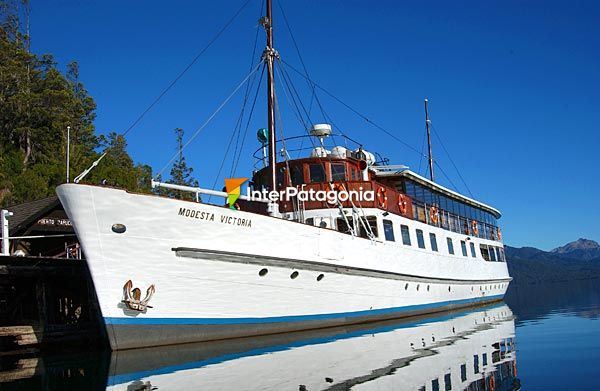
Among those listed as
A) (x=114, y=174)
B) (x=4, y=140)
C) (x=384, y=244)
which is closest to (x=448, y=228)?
(x=384, y=244)

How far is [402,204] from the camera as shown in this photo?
820 inches

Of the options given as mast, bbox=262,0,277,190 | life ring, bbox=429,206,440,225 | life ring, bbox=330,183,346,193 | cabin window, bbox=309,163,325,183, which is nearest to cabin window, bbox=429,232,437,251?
life ring, bbox=429,206,440,225

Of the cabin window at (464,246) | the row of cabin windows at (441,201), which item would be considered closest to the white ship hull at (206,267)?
the row of cabin windows at (441,201)

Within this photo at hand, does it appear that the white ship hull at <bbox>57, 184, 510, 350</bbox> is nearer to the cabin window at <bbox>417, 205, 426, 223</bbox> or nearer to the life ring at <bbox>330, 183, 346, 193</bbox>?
the life ring at <bbox>330, 183, 346, 193</bbox>

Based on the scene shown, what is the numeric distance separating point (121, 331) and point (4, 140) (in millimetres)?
29130

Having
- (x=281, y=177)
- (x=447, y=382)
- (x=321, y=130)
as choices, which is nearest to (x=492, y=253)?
(x=321, y=130)

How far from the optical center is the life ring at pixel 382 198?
19.0 metres

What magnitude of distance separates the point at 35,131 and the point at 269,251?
27751mm

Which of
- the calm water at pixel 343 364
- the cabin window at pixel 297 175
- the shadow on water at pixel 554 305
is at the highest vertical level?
the cabin window at pixel 297 175

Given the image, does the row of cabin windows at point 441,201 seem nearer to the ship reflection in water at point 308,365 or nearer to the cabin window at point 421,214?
the cabin window at point 421,214

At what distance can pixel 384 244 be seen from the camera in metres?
18.6

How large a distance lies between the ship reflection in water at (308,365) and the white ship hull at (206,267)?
53 centimetres

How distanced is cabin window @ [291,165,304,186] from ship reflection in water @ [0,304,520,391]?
557 cm

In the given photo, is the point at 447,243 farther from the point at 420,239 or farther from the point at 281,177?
the point at 281,177
